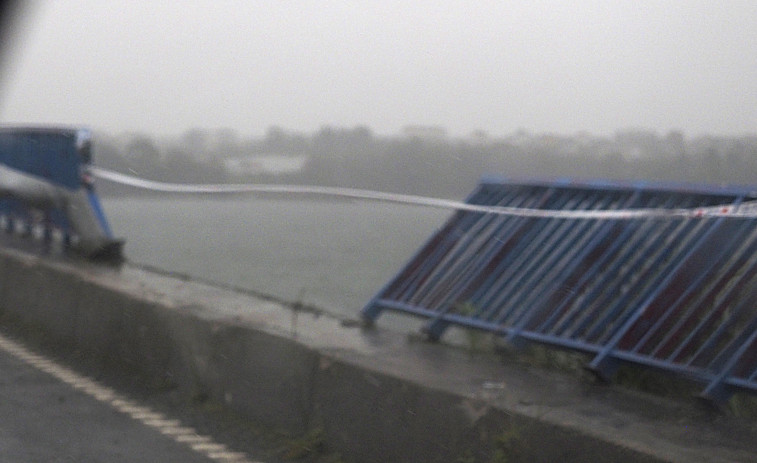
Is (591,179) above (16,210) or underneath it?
above

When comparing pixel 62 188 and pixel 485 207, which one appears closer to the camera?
pixel 485 207

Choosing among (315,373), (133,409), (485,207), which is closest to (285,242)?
(485,207)

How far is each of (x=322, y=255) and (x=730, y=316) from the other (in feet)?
35.0

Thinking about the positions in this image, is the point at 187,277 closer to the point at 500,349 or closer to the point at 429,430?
the point at 500,349

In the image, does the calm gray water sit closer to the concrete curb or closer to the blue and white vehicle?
the blue and white vehicle

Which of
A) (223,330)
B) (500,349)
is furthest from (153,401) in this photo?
(500,349)

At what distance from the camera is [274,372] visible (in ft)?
20.9

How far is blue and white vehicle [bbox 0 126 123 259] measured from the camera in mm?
11188

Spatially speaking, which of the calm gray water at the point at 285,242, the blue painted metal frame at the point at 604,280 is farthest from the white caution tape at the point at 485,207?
the calm gray water at the point at 285,242

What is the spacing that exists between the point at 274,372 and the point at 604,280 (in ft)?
6.23

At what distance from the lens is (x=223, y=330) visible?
6809 mm

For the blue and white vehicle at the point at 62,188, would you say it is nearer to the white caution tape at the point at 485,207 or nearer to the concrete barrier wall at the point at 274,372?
the white caution tape at the point at 485,207

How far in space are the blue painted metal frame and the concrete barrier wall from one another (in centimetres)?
74

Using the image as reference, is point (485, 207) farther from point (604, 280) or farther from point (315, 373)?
point (315, 373)
